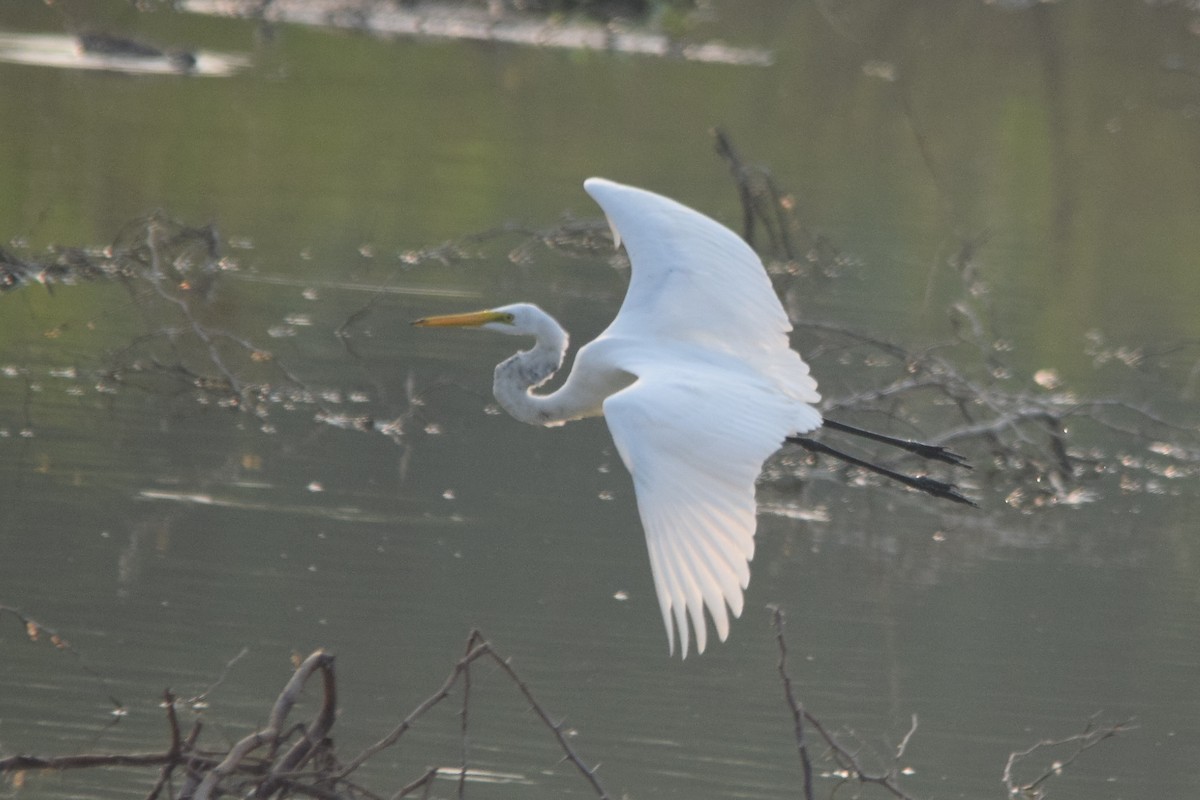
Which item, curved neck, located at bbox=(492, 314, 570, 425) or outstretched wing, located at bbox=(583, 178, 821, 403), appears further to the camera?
curved neck, located at bbox=(492, 314, 570, 425)

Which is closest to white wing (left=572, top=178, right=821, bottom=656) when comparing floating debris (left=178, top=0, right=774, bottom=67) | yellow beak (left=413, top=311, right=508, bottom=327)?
yellow beak (left=413, top=311, right=508, bottom=327)

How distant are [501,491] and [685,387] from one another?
2.72m

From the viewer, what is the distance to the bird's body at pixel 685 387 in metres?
4.21

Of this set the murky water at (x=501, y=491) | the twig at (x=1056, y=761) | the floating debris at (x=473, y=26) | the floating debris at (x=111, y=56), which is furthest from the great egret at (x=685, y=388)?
the floating debris at (x=473, y=26)

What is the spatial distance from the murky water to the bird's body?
23.3 inches

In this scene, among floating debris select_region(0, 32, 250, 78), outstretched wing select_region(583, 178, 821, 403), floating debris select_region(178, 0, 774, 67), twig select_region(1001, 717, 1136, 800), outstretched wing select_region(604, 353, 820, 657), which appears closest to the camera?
outstretched wing select_region(604, 353, 820, 657)

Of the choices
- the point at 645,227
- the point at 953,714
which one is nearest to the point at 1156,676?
the point at 953,714

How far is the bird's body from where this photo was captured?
4211 mm

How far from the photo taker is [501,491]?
7.43 m

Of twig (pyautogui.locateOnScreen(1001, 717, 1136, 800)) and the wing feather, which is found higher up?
the wing feather

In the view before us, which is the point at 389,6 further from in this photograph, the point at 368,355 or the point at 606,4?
the point at 368,355

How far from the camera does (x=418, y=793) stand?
5020 millimetres

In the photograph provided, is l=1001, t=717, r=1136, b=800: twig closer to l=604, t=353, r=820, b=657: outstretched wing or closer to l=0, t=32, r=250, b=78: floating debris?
l=604, t=353, r=820, b=657: outstretched wing

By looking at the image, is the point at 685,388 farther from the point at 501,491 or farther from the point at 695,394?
the point at 501,491
